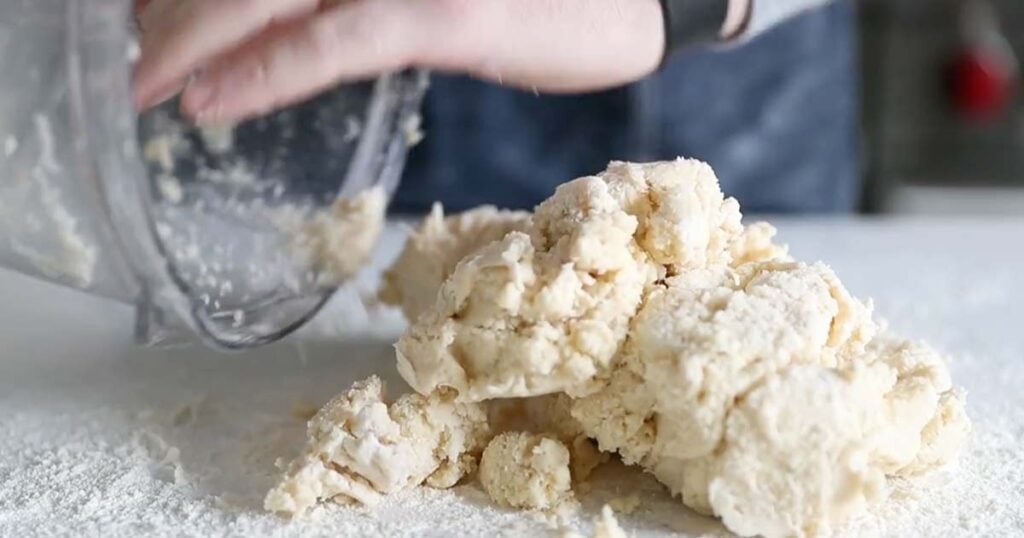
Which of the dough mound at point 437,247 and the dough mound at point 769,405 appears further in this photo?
the dough mound at point 437,247

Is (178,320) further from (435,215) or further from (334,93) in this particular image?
(334,93)

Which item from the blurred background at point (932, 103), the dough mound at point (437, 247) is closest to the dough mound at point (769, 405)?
the dough mound at point (437, 247)

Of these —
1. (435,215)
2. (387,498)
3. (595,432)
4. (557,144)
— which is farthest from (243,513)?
(557,144)

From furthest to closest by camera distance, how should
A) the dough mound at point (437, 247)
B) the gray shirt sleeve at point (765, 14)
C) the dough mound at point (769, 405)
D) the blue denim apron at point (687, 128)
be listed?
the blue denim apron at point (687, 128)
the gray shirt sleeve at point (765, 14)
the dough mound at point (437, 247)
the dough mound at point (769, 405)

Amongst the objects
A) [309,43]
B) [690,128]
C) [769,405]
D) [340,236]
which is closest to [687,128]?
[690,128]

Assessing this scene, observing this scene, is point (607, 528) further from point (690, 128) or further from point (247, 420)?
point (690, 128)

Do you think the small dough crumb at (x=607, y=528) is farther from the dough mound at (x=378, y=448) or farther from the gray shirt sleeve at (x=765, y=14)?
the gray shirt sleeve at (x=765, y=14)

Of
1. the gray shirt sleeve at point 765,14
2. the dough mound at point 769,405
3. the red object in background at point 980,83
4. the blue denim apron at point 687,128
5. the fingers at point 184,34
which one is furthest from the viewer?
the red object in background at point 980,83
